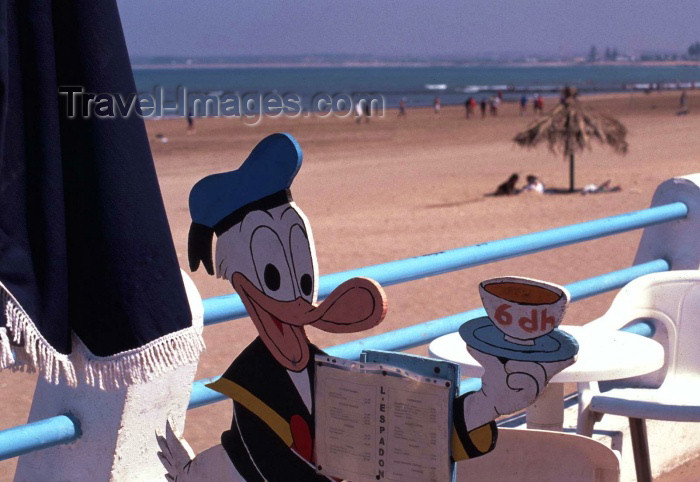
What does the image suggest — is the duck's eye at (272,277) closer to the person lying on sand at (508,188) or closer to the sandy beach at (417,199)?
the sandy beach at (417,199)

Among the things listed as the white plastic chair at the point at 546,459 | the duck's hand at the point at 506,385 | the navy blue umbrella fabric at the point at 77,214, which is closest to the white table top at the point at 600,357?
the white plastic chair at the point at 546,459

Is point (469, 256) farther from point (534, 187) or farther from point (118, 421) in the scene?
point (534, 187)

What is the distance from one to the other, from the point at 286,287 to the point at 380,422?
14.8 inches

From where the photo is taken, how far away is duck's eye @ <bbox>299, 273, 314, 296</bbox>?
2391mm

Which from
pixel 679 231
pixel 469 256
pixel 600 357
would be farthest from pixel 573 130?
pixel 600 357

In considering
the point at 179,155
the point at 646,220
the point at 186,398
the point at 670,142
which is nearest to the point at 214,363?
the point at 646,220

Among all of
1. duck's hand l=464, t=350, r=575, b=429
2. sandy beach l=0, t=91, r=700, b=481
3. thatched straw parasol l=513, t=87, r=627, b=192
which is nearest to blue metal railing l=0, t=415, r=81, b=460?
duck's hand l=464, t=350, r=575, b=429

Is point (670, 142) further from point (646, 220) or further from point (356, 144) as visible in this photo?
point (646, 220)

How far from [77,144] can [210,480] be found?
89 centimetres

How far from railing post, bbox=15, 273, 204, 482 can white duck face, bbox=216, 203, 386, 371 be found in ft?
1.19

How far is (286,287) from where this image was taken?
243 centimetres

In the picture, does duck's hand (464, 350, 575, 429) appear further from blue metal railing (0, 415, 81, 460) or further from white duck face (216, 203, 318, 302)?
blue metal railing (0, 415, 81, 460)

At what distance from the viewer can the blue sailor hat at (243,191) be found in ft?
7.89

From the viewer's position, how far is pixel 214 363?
6.87 m
